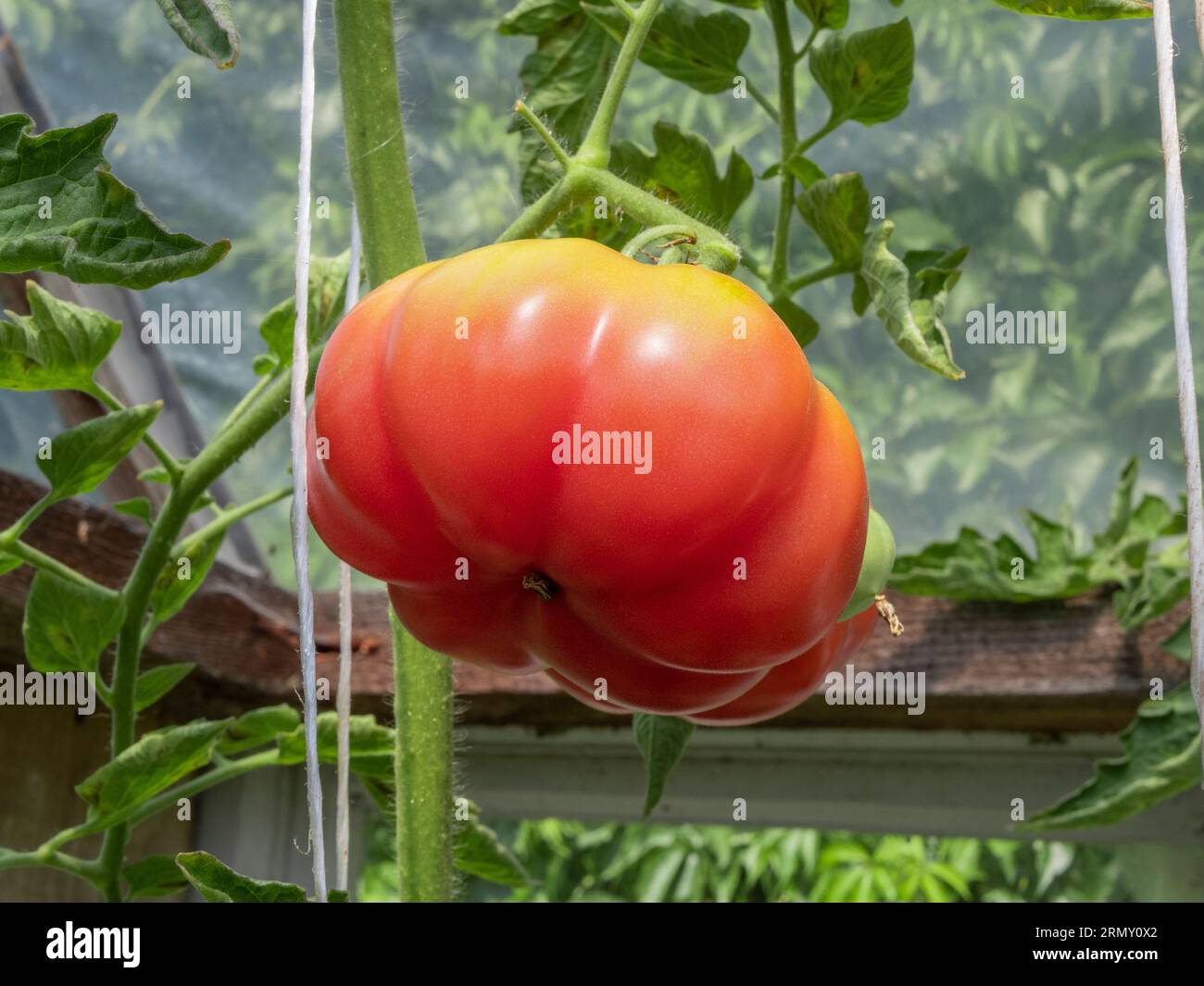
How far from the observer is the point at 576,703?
3.79 ft

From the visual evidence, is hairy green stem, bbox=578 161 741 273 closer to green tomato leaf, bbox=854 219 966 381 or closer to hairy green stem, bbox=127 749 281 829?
green tomato leaf, bbox=854 219 966 381

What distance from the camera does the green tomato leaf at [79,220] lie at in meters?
0.42

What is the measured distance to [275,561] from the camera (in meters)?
1.32

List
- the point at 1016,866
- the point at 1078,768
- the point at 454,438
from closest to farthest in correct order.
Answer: the point at 454,438
the point at 1078,768
the point at 1016,866

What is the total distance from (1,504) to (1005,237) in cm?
86

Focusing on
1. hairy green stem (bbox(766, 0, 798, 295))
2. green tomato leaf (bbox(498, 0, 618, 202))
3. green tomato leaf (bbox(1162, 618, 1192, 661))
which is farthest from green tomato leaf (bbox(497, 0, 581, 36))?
green tomato leaf (bbox(1162, 618, 1192, 661))

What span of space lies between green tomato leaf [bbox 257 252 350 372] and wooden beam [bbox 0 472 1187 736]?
0.98ft

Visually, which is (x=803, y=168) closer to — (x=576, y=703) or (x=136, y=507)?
(x=136, y=507)

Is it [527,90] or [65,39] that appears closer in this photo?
[527,90]

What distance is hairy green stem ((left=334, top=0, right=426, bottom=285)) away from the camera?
0.53 m

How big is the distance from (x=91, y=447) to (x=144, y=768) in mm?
164

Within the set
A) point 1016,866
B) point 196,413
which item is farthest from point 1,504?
point 1016,866

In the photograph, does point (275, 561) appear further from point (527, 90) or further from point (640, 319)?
point (640, 319)
